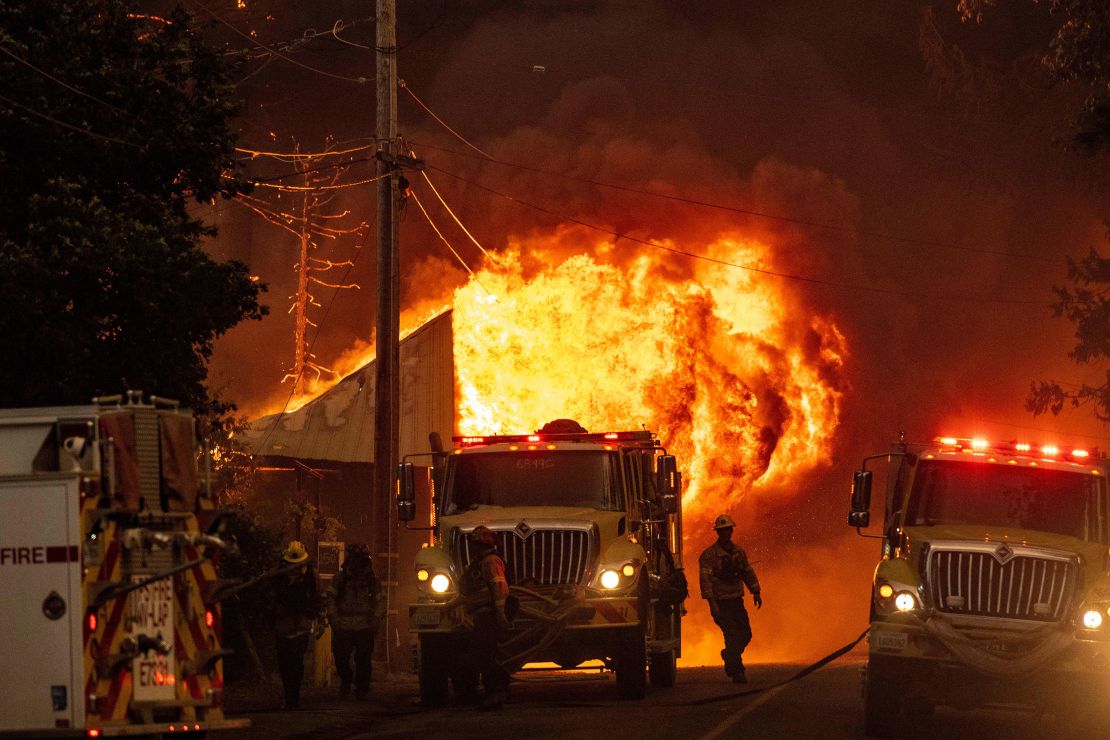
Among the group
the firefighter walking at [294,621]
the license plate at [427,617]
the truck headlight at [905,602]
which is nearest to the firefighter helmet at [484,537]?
the license plate at [427,617]

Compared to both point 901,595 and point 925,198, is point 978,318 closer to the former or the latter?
point 925,198

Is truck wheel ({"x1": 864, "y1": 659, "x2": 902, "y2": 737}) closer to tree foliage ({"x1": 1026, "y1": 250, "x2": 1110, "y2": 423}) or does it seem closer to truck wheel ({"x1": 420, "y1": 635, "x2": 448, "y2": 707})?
truck wheel ({"x1": 420, "y1": 635, "x2": 448, "y2": 707})

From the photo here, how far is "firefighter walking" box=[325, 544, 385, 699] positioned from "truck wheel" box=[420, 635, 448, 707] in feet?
5.67

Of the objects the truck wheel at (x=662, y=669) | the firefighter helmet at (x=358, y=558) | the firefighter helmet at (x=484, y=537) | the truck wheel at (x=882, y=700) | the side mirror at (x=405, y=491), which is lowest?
the truck wheel at (x=662, y=669)

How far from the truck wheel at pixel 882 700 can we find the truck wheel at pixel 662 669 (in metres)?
5.41

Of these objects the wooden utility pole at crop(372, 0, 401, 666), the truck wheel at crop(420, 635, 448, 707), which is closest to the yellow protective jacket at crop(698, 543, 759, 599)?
the truck wheel at crop(420, 635, 448, 707)

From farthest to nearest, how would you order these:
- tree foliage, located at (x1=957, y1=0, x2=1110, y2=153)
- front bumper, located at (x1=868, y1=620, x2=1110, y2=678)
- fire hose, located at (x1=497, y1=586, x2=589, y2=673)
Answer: tree foliage, located at (x1=957, y1=0, x2=1110, y2=153), fire hose, located at (x1=497, y1=586, x2=589, y2=673), front bumper, located at (x1=868, y1=620, x2=1110, y2=678)

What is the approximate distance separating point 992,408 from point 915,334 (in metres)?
3.67

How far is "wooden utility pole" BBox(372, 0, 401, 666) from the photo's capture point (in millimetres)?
23266

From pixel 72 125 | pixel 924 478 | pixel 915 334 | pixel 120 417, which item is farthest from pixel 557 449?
pixel 915 334

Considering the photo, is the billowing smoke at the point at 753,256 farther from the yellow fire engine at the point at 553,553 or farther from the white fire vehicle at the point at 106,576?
the white fire vehicle at the point at 106,576

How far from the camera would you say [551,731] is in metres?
14.5

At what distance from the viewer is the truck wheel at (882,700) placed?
1387cm

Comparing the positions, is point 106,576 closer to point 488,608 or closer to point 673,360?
point 488,608
